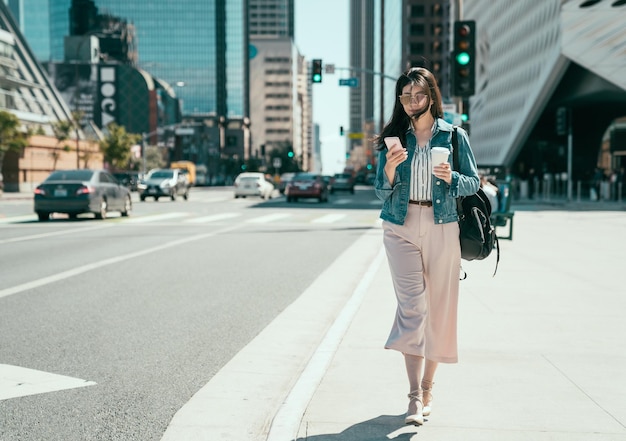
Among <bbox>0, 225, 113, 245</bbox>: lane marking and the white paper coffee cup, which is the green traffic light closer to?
<bbox>0, 225, 113, 245</bbox>: lane marking

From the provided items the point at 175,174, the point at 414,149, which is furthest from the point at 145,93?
the point at 414,149

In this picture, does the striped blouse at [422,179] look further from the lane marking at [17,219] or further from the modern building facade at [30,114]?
the modern building facade at [30,114]

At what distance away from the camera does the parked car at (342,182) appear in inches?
2327

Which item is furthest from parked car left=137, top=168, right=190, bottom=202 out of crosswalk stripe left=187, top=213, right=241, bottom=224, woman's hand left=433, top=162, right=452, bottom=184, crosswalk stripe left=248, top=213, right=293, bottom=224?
woman's hand left=433, top=162, right=452, bottom=184

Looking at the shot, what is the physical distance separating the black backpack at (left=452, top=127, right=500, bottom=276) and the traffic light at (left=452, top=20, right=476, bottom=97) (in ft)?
Result: 38.3

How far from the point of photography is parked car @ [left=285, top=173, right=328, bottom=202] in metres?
39.6

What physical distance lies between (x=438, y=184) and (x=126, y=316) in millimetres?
4480

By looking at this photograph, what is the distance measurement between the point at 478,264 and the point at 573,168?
189 feet

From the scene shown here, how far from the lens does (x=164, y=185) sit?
41188 millimetres

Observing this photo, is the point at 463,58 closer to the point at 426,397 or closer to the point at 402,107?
the point at 402,107

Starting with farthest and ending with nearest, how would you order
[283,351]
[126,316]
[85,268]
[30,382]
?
1. [85,268]
2. [126,316]
3. [283,351]
4. [30,382]

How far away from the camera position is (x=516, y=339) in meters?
6.60

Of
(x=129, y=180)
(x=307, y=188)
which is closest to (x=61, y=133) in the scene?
(x=129, y=180)

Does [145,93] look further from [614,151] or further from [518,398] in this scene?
[518,398]
